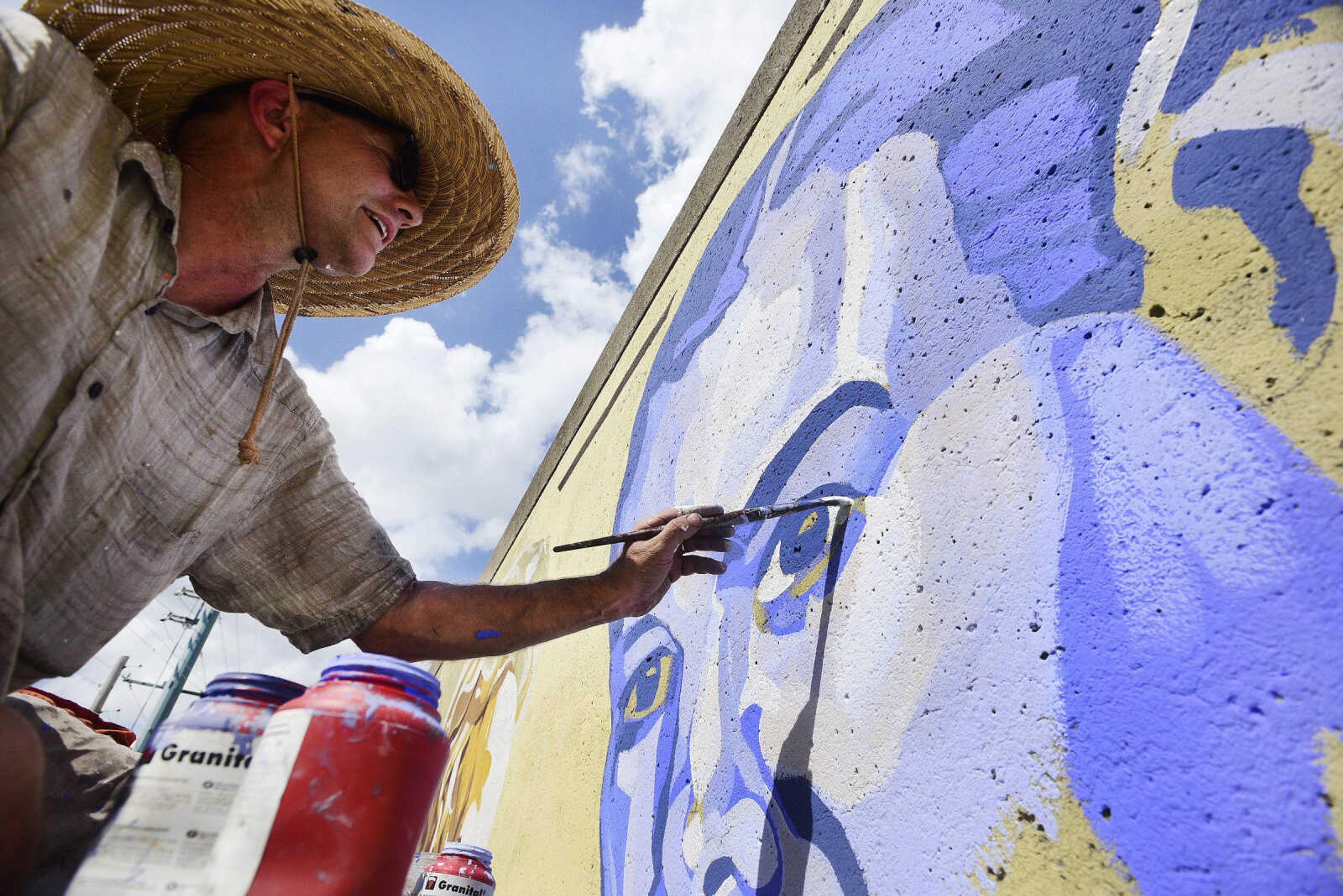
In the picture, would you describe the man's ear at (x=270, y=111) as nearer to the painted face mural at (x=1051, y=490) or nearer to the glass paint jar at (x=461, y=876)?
the painted face mural at (x=1051, y=490)

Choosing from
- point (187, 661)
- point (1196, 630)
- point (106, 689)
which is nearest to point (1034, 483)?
point (1196, 630)

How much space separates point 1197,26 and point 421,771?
1255mm

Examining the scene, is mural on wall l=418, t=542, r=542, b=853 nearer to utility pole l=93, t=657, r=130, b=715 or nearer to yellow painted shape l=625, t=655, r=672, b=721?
yellow painted shape l=625, t=655, r=672, b=721

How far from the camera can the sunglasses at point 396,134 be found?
1.44 m

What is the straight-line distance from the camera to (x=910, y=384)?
112 centimetres

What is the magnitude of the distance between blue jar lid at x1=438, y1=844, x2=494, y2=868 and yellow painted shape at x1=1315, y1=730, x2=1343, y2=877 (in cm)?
158

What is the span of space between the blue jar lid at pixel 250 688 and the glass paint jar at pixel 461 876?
85cm

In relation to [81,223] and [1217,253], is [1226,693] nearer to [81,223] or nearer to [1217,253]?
[1217,253]

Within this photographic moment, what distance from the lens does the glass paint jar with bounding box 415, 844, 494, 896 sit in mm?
1528

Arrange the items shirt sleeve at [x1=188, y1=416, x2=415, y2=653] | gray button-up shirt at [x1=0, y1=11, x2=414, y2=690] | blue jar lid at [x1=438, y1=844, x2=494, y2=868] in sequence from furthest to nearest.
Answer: blue jar lid at [x1=438, y1=844, x2=494, y2=868]
shirt sleeve at [x1=188, y1=416, x2=415, y2=653]
gray button-up shirt at [x1=0, y1=11, x2=414, y2=690]

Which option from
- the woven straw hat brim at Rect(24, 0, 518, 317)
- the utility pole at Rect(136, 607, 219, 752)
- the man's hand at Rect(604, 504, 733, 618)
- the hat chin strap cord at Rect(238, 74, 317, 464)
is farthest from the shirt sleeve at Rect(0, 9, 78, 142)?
the utility pole at Rect(136, 607, 219, 752)

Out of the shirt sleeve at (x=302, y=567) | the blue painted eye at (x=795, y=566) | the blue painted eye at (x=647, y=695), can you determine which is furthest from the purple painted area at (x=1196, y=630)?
the shirt sleeve at (x=302, y=567)

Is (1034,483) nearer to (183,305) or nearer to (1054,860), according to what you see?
(1054,860)

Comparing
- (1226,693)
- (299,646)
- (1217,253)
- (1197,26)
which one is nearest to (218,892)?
(299,646)
